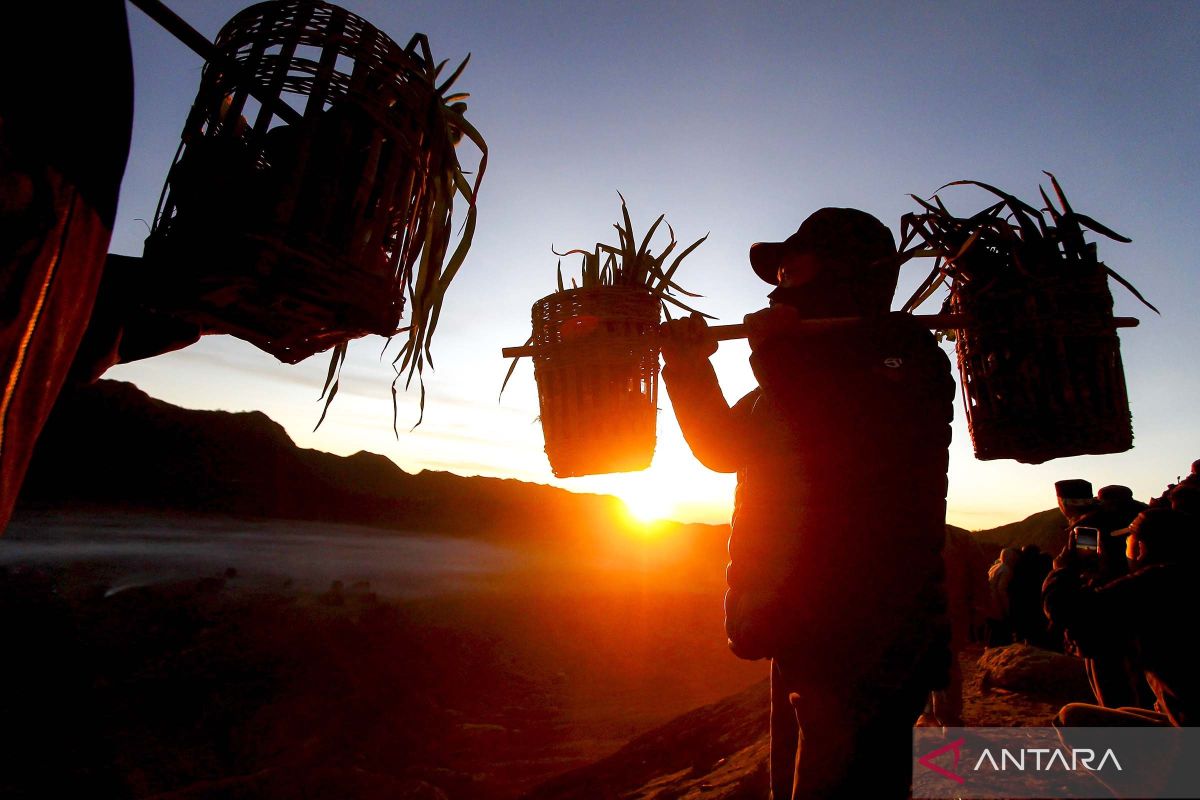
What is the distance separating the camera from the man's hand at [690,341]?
1856mm

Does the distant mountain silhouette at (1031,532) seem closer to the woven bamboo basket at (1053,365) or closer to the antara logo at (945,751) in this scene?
the antara logo at (945,751)

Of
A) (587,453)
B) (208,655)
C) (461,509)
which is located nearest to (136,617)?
(208,655)

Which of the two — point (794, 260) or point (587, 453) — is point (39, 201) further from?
point (794, 260)

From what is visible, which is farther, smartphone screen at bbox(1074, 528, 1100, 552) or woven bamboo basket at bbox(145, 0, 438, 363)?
smartphone screen at bbox(1074, 528, 1100, 552)

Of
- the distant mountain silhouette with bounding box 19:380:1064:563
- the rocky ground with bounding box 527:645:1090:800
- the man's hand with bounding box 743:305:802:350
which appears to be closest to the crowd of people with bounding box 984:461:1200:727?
the rocky ground with bounding box 527:645:1090:800

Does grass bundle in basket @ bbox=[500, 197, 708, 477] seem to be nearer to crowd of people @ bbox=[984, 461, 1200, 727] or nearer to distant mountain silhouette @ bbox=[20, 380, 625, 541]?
crowd of people @ bbox=[984, 461, 1200, 727]

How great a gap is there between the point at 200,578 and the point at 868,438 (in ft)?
34.7

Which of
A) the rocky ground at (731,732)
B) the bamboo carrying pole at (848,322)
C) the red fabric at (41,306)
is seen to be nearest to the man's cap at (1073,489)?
the rocky ground at (731,732)

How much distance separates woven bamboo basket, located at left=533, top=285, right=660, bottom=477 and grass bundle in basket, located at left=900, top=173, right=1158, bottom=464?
838mm

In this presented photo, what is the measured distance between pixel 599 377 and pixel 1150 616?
8.51 feet

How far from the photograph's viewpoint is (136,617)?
723 cm

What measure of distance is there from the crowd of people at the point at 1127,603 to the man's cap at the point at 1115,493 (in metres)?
1.16

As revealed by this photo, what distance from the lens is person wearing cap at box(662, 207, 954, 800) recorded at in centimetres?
144

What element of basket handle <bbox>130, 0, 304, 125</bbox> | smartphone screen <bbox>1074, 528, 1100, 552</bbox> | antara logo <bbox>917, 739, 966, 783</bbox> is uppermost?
basket handle <bbox>130, 0, 304, 125</bbox>
